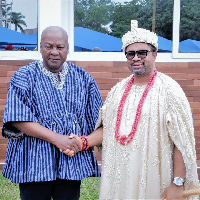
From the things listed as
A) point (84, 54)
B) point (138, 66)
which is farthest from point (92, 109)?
point (84, 54)

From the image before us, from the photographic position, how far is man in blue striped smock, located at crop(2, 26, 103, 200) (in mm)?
2691

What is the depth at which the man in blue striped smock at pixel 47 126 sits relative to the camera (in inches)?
106

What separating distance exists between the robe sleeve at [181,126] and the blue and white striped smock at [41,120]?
2.16 ft

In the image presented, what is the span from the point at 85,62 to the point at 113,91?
2.74 meters

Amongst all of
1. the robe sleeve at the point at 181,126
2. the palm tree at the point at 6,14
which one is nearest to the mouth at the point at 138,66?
the robe sleeve at the point at 181,126

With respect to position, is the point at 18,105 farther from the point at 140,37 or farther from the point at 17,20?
the point at 17,20

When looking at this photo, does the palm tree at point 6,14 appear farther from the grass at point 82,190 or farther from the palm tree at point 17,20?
the grass at point 82,190

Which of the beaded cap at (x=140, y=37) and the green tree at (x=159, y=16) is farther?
the green tree at (x=159, y=16)

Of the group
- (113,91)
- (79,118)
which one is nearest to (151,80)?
(113,91)

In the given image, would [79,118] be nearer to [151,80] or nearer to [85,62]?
[151,80]

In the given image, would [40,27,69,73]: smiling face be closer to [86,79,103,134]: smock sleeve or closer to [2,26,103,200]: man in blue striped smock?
[2,26,103,200]: man in blue striped smock

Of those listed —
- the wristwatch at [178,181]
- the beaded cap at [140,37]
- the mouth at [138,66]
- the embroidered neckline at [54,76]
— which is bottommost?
the wristwatch at [178,181]

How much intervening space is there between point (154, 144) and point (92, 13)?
3.39 metres

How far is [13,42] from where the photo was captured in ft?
18.5
